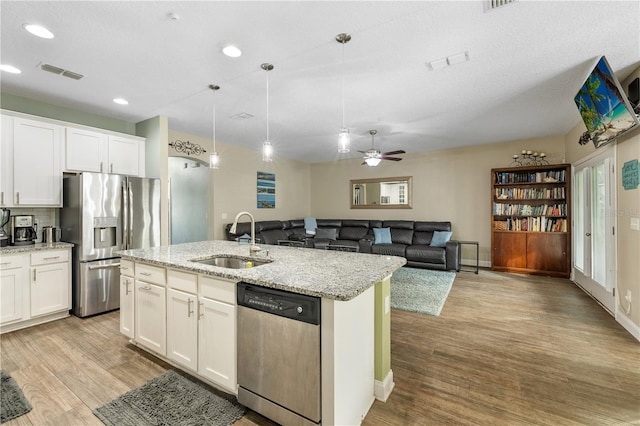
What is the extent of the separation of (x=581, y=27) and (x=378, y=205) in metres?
5.59

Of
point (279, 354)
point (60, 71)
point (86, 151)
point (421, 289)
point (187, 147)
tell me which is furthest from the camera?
point (187, 147)

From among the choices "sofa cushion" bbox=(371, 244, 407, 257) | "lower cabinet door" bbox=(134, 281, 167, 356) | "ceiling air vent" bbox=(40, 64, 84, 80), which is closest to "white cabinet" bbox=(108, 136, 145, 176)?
"ceiling air vent" bbox=(40, 64, 84, 80)

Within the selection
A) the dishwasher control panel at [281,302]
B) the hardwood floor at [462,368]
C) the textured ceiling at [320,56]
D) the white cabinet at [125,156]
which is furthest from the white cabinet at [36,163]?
the dishwasher control panel at [281,302]

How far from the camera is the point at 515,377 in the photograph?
7.44ft

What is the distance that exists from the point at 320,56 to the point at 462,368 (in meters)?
2.96

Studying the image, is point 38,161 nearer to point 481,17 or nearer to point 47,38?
point 47,38

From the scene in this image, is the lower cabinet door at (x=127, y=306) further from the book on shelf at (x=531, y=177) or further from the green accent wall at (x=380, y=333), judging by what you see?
the book on shelf at (x=531, y=177)

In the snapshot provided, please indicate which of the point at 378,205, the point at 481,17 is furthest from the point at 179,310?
the point at 378,205

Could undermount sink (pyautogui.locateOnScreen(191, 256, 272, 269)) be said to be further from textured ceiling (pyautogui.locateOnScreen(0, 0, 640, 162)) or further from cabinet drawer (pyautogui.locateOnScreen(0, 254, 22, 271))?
cabinet drawer (pyautogui.locateOnScreen(0, 254, 22, 271))

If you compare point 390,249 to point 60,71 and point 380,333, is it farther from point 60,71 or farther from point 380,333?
point 60,71

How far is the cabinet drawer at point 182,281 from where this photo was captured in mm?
2146

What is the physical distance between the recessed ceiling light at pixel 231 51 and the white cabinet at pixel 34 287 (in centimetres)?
308

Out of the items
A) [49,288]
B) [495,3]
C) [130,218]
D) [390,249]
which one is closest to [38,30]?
[130,218]

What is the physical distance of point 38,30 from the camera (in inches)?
87.4
